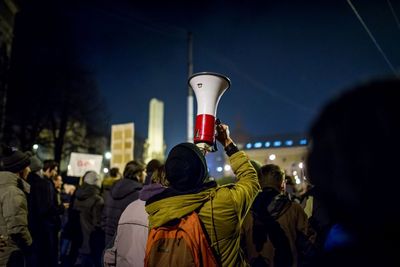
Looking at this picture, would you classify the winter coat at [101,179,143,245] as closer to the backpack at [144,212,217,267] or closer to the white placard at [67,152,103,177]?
the backpack at [144,212,217,267]

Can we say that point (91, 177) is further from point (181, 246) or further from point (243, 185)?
point (181, 246)

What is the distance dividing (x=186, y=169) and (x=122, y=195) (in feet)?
11.3

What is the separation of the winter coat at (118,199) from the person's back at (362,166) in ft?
15.6

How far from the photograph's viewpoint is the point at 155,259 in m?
2.17

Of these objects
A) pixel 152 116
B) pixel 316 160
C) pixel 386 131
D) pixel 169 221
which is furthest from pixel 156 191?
pixel 152 116

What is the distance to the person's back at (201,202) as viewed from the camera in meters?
2.27

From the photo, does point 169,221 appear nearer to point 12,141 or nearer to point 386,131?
point 386,131

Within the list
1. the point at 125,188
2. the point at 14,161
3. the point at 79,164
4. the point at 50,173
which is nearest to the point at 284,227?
the point at 125,188

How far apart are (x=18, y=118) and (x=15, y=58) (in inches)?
168

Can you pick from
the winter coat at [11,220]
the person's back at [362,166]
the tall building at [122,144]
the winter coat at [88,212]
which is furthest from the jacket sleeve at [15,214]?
the tall building at [122,144]

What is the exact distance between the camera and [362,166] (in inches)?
33.5

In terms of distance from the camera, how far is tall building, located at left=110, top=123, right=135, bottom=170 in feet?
37.6

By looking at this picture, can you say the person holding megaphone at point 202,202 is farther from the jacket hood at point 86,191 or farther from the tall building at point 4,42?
the tall building at point 4,42

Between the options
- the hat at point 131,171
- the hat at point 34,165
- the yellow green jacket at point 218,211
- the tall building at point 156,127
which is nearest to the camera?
the yellow green jacket at point 218,211
